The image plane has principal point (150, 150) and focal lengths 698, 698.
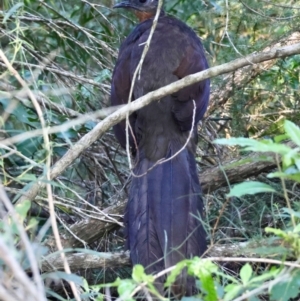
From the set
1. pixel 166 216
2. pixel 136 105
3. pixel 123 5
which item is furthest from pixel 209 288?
pixel 123 5

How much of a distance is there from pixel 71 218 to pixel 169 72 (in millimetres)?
1060

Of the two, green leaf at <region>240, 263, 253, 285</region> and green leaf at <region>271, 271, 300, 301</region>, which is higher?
green leaf at <region>240, 263, 253, 285</region>

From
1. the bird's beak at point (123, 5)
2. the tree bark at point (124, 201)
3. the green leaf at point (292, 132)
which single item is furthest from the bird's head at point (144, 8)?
the green leaf at point (292, 132)

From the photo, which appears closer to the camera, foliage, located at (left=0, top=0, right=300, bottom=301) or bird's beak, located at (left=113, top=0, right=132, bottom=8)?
foliage, located at (left=0, top=0, right=300, bottom=301)

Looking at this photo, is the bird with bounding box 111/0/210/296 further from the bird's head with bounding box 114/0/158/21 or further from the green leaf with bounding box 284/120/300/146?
the green leaf with bounding box 284/120/300/146

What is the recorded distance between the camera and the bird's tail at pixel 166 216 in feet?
11.1

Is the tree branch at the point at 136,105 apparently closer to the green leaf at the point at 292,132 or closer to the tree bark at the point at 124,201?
the tree bark at the point at 124,201

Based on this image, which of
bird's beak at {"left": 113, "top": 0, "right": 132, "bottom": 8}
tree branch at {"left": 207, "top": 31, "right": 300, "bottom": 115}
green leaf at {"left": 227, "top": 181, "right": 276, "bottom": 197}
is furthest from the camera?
bird's beak at {"left": 113, "top": 0, "right": 132, "bottom": 8}

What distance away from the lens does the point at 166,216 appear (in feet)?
11.7

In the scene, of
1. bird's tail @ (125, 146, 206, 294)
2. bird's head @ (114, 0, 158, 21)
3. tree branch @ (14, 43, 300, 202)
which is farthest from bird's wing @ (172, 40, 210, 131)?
bird's head @ (114, 0, 158, 21)

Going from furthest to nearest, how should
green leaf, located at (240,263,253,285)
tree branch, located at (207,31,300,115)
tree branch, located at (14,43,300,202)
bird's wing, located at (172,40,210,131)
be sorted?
tree branch, located at (207,31,300,115)
bird's wing, located at (172,40,210,131)
tree branch, located at (14,43,300,202)
green leaf, located at (240,263,253,285)

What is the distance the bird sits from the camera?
3.45 meters

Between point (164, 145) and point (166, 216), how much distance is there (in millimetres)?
647

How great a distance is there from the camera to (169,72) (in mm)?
4156
